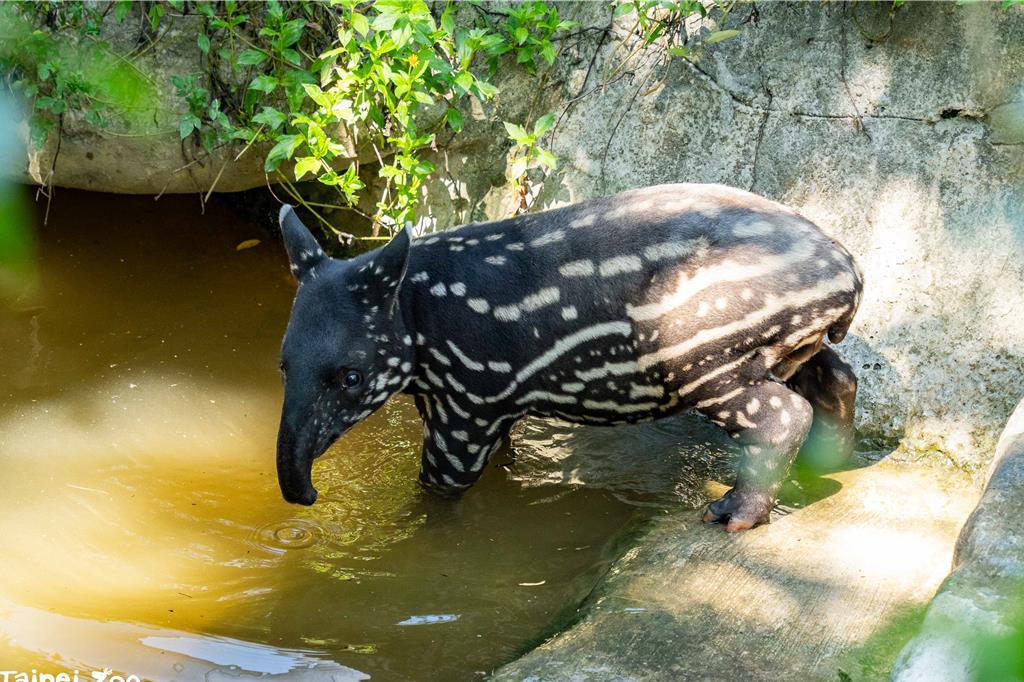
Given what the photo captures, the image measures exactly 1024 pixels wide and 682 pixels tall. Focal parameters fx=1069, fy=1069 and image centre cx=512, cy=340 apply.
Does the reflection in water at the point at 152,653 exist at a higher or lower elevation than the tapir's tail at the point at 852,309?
lower

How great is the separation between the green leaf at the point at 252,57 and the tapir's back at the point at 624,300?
1.70 metres

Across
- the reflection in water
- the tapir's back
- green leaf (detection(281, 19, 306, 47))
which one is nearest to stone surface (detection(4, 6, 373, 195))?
green leaf (detection(281, 19, 306, 47))

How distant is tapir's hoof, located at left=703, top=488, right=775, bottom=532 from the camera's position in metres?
4.56

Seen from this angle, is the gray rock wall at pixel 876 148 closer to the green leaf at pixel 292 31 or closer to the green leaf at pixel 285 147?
the green leaf at pixel 292 31

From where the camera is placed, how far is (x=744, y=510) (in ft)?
15.0

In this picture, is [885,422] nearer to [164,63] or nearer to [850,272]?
[850,272]

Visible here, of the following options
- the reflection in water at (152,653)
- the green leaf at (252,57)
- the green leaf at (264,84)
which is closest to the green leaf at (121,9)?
the green leaf at (252,57)

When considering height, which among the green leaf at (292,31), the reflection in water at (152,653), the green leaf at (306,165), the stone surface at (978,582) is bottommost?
the reflection in water at (152,653)

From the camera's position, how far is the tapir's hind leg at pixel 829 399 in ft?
16.4

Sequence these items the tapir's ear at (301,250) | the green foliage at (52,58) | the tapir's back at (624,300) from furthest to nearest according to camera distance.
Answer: the green foliage at (52,58), the tapir's ear at (301,250), the tapir's back at (624,300)

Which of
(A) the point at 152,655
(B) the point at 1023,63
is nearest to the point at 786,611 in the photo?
(A) the point at 152,655

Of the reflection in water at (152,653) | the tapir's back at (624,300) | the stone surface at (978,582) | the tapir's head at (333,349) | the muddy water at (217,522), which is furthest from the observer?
the tapir's head at (333,349)

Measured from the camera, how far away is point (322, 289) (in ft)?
15.6

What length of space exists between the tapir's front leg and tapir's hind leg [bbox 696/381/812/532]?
105cm
